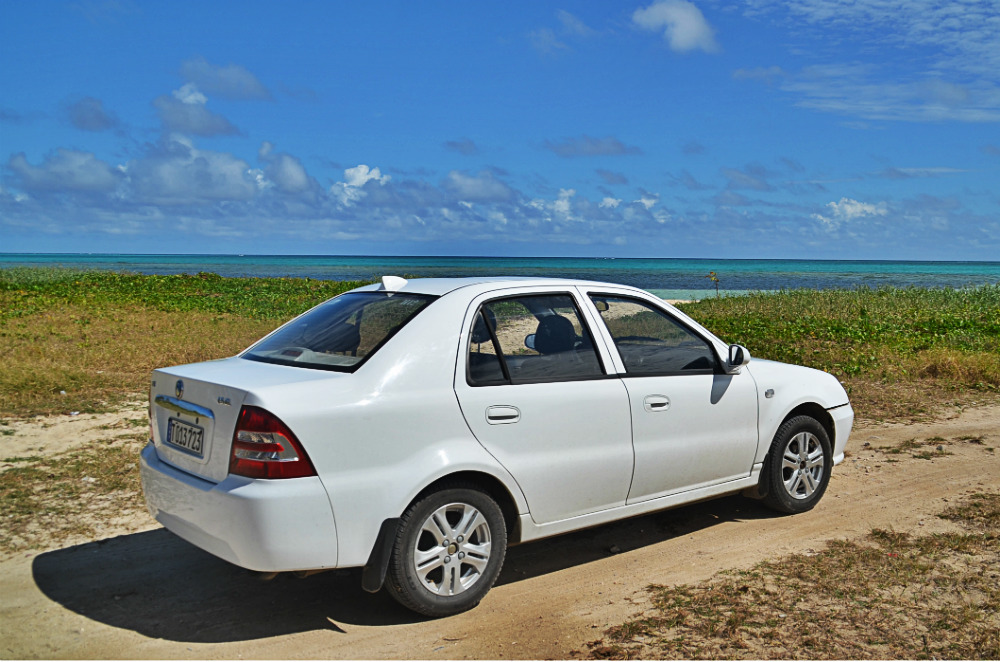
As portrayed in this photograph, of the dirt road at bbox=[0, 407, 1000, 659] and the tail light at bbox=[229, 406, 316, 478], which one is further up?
the tail light at bbox=[229, 406, 316, 478]

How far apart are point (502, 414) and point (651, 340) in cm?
139

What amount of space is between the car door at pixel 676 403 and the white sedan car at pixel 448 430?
0.01 metres

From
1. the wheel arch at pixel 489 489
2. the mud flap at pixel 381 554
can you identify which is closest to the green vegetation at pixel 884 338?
the wheel arch at pixel 489 489

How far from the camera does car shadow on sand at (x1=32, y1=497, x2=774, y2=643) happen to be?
4.18 meters

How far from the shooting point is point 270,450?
3732mm

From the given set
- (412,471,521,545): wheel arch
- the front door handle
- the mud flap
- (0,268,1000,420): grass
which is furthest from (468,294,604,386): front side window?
(0,268,1000,420): grass

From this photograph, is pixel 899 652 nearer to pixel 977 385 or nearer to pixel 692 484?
pixel 692 484

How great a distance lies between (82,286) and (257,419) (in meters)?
29.3

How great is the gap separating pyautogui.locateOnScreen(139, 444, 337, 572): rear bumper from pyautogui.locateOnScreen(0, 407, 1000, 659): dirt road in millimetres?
485

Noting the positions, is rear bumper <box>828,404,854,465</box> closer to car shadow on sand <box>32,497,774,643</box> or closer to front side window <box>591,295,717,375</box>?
car shadow on sand <box>32,497,774,643</box>

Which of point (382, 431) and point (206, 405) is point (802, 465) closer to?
point (382, 431)

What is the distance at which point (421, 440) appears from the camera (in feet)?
13.2

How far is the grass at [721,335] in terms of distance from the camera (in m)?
9.97

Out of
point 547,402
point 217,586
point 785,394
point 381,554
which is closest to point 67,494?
point 217,586
